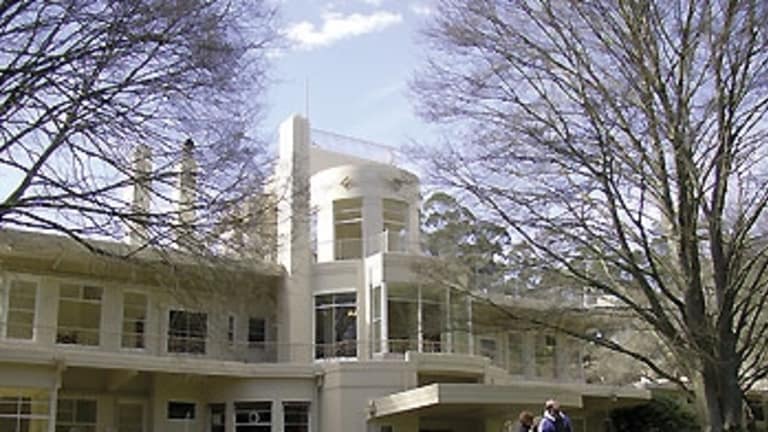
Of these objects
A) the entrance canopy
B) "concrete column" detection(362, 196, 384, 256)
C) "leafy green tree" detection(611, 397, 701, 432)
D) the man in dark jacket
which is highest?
"concrete column" detection(362, 196, 384, 256)

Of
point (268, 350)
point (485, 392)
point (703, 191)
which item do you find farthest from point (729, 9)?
point (268, 350)

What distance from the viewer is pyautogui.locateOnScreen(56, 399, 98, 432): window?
1105 inches

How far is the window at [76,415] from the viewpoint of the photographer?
1105 inches

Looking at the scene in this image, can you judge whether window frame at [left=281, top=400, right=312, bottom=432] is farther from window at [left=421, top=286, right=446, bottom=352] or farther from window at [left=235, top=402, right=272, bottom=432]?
window at [left=421, top=286, right=446, bottom=352]

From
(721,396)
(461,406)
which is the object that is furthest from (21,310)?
(721,396)

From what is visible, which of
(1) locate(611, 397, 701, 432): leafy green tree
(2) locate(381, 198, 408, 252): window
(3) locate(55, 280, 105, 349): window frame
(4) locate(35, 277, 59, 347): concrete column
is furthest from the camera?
(1) locate(611, 397, 701, 432): leafy green tree

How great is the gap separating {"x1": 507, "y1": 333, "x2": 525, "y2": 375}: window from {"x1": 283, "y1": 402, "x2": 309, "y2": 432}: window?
10.5 meters

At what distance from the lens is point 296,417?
29.3m

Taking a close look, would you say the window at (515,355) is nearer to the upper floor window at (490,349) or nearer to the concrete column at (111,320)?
the upper floor window at (490,349)

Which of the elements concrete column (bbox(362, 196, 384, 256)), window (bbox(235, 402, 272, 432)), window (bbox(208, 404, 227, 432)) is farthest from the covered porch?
concrete column (bbox(362, 196, 384, 256))

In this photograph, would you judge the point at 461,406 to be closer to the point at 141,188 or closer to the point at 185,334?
the point at 185,334

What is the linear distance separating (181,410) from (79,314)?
4.31 m

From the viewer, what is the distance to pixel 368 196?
32.8 meters

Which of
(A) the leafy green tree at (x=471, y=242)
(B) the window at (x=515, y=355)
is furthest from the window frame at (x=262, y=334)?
(A) the leafy green tree at (x=471, y=242)
